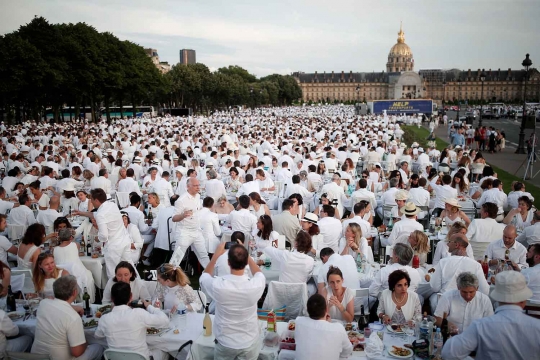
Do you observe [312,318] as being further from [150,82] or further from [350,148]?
[150,82]

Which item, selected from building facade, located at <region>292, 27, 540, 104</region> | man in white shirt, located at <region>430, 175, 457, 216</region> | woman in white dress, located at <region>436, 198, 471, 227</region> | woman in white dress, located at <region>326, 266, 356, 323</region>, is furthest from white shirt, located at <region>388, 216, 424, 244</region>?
building facade, located at <region>292, 27, 540, 104</region>

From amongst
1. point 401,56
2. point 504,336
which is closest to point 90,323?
point 504,336

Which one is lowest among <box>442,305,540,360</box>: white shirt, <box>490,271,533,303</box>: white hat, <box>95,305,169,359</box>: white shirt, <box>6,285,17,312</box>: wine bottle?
<box>6,285,17,312</box>: wine bottle

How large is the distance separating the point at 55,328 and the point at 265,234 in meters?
3.64

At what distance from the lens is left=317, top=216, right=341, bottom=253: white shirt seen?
8.16m

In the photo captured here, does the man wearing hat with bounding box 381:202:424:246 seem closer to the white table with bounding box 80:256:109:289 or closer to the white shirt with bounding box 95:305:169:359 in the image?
the white shirt with bounding box 95:305:169:359

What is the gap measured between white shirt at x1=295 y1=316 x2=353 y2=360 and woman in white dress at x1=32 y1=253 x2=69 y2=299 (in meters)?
3.43

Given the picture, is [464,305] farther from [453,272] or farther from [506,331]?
[506,331]

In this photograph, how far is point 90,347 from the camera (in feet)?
16.8

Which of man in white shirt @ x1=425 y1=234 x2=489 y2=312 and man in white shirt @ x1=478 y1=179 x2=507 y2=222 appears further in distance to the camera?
man in white shirt @ x1=478 y1=179 x2=507 y2=222

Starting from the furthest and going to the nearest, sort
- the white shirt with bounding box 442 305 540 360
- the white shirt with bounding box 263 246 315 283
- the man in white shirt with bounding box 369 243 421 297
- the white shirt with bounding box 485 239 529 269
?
the white shirt with bounding box 485 239 529 269, the white shirt with bounding box 263 246 315 283, the man in white shirt with bounding box 369 243 421 297, the white shirt with bounding box 442 305 540 360

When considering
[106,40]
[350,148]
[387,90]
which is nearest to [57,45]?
[106,40]

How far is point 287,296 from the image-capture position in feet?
20.0

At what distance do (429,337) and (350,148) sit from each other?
15770mm
